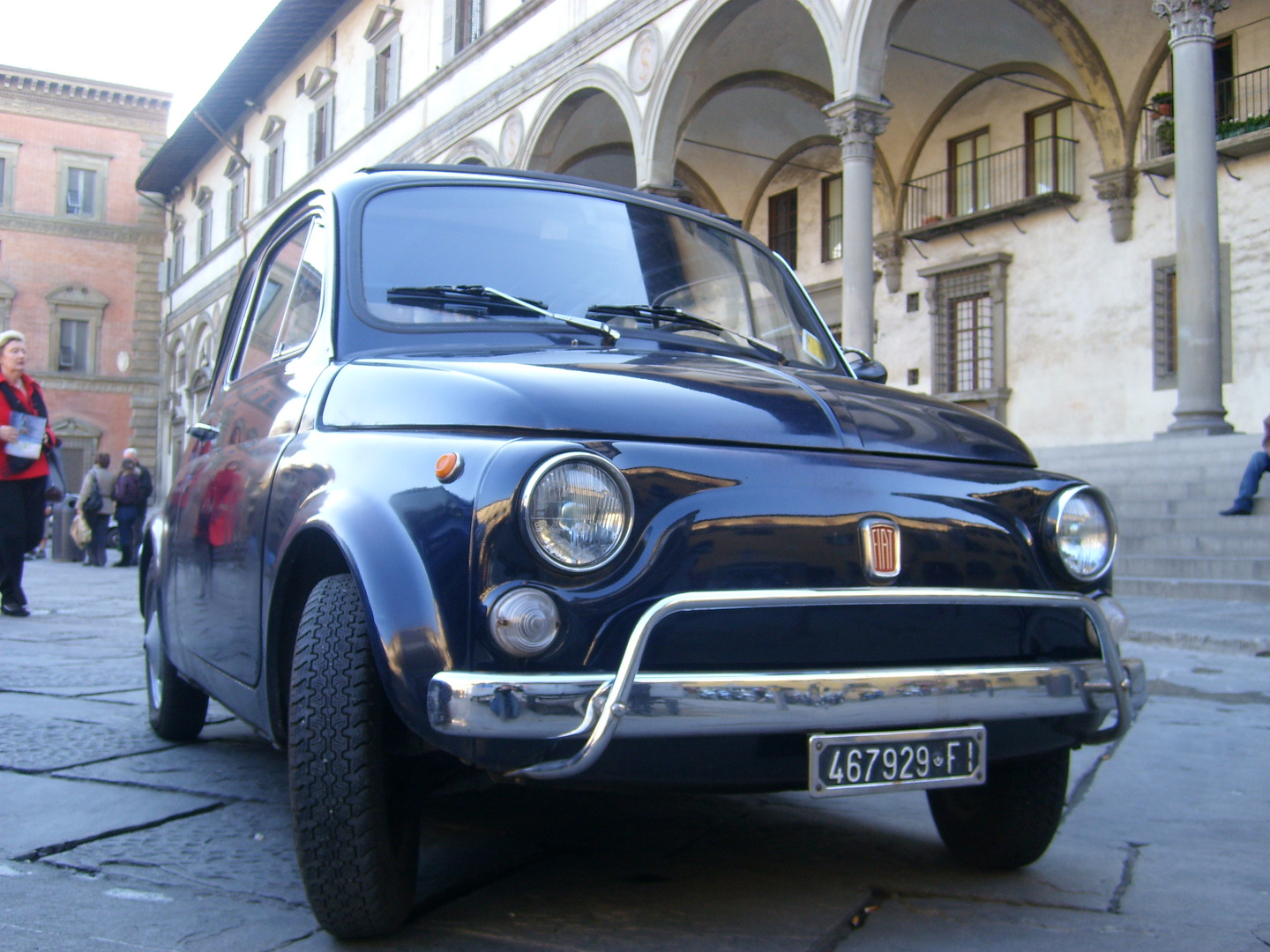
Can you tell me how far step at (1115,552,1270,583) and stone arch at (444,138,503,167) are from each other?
549 inches

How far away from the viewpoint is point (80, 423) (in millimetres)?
43812

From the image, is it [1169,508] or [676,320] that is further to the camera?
[1169,508]

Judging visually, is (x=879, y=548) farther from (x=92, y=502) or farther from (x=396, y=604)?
(x=92, y=502)

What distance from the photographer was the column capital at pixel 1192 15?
12484mm

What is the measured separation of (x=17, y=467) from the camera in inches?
287

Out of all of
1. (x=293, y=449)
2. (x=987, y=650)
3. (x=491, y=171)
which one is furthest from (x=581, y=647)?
(x=491, y=171)

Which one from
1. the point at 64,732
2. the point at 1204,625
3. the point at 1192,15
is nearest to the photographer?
the point at 64,732

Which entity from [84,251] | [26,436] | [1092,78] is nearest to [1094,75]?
[1092,78]

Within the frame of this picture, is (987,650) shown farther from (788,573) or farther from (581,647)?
(581,647)

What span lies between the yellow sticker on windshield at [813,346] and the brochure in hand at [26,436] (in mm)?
5437

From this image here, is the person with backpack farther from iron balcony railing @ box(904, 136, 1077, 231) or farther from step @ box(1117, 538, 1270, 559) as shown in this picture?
iron balcony railing @ box(904, 136, 1077, 231)

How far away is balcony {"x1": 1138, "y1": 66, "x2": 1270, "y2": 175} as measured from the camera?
53.9ft

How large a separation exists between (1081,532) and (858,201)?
12893 millimetres

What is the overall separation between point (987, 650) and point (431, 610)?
98 cm
